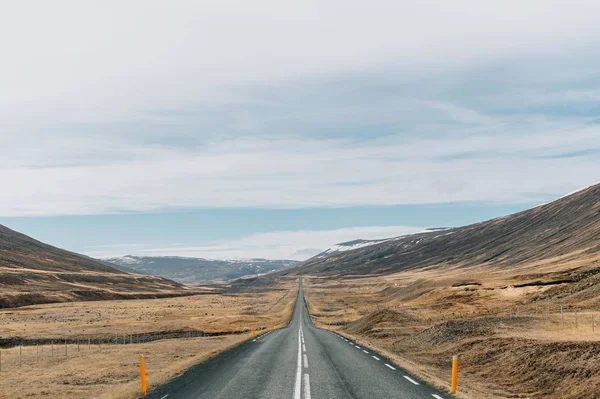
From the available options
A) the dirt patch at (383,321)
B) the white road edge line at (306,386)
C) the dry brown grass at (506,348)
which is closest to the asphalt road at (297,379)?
the white road edge line at (306,386)

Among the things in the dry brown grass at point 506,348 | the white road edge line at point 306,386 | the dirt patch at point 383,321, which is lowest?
the dirt patch at point 383,321

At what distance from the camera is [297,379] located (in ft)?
69.8

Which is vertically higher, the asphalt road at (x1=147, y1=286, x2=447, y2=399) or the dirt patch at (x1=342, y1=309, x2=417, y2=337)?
the asphalt road at (x1=147, y1=286, x2=447, y2=399)

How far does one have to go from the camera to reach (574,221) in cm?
18962

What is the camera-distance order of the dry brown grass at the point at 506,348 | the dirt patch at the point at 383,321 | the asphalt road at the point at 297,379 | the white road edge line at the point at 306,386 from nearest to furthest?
1. the white road edge line at the point at 306,386
2. the asphalt road at the point at 297,379
3. the dry brown grass at the point at 506,348
4. the dirt patch at the point at 383,321

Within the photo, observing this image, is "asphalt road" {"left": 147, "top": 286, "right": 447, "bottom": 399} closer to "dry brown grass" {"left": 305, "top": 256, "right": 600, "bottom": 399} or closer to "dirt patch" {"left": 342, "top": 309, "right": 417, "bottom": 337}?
"dry brown grass" {"left": 305, "top": 256, "right": 600, "bottom": 399}

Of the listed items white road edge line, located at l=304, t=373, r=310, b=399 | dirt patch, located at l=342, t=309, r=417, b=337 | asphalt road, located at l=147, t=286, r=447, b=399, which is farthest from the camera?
dirt patch, located at l=342, t=309, r=417, b=337

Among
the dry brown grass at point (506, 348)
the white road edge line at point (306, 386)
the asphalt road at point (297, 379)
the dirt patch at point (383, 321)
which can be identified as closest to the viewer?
the white road edge line at point (306, 386)

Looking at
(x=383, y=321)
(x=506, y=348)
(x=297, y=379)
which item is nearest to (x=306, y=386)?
(x=297, y=379)

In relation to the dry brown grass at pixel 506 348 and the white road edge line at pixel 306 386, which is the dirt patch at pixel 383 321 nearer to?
the dry brown grass at pixel 506 348

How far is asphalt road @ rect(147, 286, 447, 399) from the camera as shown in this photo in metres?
18.3

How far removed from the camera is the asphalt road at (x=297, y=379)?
1828 centimetres

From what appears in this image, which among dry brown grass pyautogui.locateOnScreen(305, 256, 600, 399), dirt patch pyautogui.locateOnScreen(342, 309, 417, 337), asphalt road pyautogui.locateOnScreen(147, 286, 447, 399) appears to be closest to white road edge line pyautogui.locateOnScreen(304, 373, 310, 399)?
asphalt road pyautogui.locateOnScreen(147, 286, 447, 399)

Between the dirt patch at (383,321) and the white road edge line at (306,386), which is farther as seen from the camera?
the dirt patch at (383,321)
